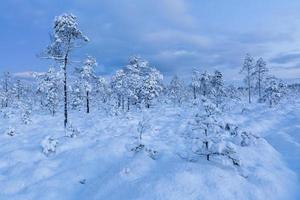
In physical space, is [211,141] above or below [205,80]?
below

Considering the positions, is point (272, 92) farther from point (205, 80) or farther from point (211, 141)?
point (211, 141)

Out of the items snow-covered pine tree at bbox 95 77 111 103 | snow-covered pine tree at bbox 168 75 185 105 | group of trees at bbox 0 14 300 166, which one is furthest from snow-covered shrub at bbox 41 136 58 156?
snow-covered pine tree at bbox 168 75 185 105

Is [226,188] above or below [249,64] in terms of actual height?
below

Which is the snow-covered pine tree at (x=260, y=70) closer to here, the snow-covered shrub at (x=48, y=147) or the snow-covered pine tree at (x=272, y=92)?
the snow-covered pine tree at (x=272, y=92)

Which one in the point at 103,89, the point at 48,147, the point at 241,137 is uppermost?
the point at 103,89

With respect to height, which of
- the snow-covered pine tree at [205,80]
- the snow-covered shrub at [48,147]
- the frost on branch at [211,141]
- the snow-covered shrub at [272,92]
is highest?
the snow-covered pine tree at [205,80]

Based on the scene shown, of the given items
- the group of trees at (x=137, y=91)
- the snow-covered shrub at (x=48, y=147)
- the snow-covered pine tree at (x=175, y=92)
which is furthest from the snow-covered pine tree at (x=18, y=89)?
the snow-covered shrub at (x=48, y=147)

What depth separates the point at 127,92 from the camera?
170ft

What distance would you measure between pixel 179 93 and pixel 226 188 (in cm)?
7041

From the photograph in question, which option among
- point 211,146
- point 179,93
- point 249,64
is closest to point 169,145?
point 211,146

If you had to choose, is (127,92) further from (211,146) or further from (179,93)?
(211,146)

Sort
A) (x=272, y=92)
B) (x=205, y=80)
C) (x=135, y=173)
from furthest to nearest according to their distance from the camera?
1. (x=205, y=80)
2. (x=272, y=92)
3. (x=135, y=173)

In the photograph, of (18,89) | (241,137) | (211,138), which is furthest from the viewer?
(18,89)

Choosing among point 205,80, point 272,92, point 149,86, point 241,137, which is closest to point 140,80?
point 149,86
